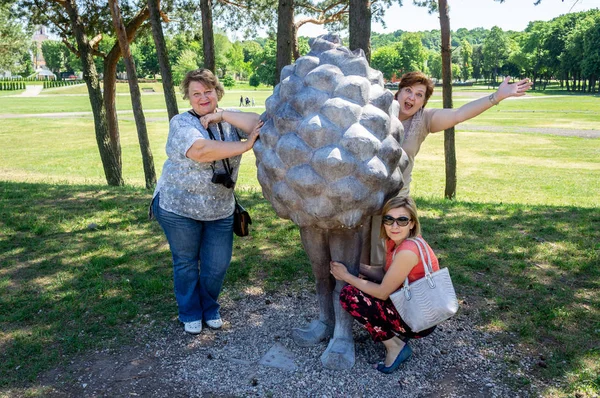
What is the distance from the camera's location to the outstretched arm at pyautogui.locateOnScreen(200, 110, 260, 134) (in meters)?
3.65

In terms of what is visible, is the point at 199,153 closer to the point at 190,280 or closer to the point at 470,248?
the point at 190,280

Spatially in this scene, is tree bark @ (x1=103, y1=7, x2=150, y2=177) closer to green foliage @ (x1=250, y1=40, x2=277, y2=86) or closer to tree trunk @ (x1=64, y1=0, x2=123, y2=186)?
tree trunk @ (x1=64, y1=0, x2=123, y2=186)

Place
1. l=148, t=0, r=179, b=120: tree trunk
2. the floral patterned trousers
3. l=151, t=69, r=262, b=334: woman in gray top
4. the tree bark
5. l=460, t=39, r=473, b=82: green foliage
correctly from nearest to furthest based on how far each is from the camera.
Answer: the floral patterned trousers < l=151, t=69, r=262, b=334: woman in gray top < l=148, t=0, r=179, b=120: tree trunk < the tree bark < l=460, t=39, r=473, b=82: green foliage

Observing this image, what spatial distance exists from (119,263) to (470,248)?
412 cm

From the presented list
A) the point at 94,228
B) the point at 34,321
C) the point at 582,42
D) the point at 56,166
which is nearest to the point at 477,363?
the point at 34,321

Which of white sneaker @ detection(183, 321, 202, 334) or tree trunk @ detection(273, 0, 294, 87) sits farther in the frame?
tree trunk @ detection(273, 0, 294, 87)

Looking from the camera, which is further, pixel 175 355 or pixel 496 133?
pixel 496 133

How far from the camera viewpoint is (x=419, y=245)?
132 inches

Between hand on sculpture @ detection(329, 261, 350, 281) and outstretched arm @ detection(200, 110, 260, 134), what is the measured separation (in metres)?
1.15

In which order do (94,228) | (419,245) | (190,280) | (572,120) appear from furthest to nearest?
(572,120)
(94,228)
(190,280)
(419,245)

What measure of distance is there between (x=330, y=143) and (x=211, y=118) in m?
1.16

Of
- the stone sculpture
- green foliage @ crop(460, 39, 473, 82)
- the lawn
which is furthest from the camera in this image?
green foliage @ crop(460, 39, 473, 82)

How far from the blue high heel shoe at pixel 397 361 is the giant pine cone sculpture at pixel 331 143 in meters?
1.08

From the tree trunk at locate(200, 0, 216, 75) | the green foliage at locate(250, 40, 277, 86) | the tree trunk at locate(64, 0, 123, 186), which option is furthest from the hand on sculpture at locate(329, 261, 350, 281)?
the green foliage at locate(250, 40, 277, 86)
